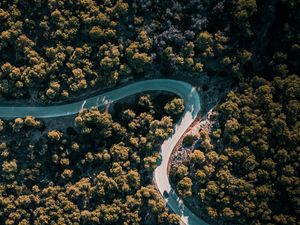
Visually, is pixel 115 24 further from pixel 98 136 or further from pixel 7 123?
pixel 7 123

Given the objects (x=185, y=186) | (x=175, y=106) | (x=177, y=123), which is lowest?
(x=185, y=186)

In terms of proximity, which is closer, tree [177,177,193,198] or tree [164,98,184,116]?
tree [177,177,193,198]

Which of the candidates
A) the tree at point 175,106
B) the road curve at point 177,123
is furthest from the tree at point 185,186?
the tree at point 175,106

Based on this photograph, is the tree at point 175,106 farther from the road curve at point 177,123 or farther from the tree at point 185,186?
the tree at point 185,186

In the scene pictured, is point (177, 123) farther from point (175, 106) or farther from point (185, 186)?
point (185, 186)

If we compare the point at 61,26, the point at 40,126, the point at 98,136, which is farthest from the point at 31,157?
Result: the point at 61,26

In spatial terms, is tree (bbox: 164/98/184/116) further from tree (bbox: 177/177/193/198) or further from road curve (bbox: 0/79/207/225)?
tree (bbox: 177/177/193/198)

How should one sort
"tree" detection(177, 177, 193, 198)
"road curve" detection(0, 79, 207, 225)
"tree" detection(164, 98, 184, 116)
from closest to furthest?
"tree" detection(177, 177, 193, 198) → "tree" detection(164, 98, 184, 116) → "road curve" detection(0, 79, 207, 225)

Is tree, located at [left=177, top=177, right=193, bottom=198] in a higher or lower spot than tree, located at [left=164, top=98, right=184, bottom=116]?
lower

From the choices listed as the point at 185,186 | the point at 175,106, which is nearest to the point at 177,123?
the point at 175,106

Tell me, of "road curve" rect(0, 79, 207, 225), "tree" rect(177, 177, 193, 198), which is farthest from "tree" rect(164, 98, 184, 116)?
"tree" rect(177, 177, 193, 198)
